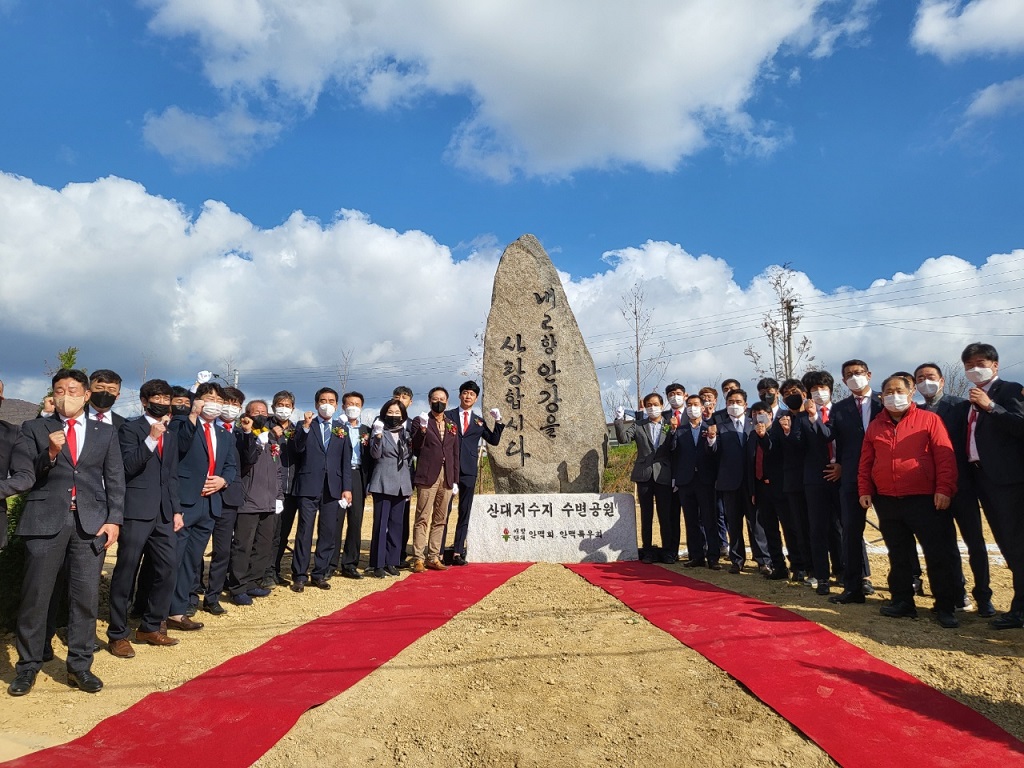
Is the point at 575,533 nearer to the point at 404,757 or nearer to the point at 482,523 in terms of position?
the point at 482,523

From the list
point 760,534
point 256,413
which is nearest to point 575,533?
point 760,534

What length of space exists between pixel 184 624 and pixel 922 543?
4.85 m

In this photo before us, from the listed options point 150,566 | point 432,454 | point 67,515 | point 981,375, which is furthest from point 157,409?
point 981,375

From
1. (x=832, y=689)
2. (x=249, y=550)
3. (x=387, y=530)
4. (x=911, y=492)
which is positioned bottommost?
(x=832, y=689)

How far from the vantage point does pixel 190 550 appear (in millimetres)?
4535

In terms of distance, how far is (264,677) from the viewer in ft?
11.2

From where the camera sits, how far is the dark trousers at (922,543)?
A: 4.17 meters

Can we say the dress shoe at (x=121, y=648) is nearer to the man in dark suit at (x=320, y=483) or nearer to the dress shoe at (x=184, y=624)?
the dress shoe at (x=184, y=624)

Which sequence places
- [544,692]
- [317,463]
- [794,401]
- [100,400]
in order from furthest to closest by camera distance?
[317,463] < [794,401] < [100,400] < [544,692]

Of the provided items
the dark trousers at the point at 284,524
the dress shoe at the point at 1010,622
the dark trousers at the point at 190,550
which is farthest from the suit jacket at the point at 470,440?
the dress shoe at the point at 1010,622

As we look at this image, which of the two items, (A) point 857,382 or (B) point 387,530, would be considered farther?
(B) point 387,530

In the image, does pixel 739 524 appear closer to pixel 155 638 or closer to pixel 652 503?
pixel 652 503

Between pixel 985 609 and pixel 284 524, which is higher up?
pixel 284 524

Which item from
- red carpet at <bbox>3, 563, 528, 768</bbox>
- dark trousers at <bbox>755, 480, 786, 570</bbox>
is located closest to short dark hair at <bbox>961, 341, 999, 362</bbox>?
dark trousers at <bbox>755, 480, 786, 570</bbox>
